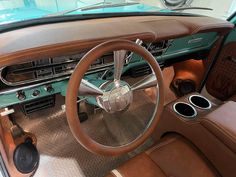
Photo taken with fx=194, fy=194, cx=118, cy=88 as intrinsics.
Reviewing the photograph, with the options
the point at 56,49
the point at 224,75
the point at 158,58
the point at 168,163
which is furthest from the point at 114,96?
the point at 224,75

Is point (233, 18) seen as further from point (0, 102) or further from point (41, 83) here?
point (0, 102)

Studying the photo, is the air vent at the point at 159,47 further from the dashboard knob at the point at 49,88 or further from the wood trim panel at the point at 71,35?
the dashboard knob at the point at 49,88

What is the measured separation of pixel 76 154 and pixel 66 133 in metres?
0.22

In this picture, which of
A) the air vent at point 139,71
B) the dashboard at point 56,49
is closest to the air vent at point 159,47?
the dashboard at point 56,49

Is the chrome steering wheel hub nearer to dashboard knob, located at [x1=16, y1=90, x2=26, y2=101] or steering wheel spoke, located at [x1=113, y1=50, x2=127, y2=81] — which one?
steering wheel spoke, located at [x1=113, y1=50, x2=127, y2=81]

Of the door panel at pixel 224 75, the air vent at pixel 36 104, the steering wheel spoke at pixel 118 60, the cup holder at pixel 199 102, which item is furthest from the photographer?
the door panel at pixel 224 75

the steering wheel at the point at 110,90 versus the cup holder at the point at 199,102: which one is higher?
the steering wheel at the point at 110,90

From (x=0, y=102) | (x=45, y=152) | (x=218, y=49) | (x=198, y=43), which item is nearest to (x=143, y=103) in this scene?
(x=198, y=43)

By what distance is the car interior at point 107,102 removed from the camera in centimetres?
78

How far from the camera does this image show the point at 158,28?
46.0 inches

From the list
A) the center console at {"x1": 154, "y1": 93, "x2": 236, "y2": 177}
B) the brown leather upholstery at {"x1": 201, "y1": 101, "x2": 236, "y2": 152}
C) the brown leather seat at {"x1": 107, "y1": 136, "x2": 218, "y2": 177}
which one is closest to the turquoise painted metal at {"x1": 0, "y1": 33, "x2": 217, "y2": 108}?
the brown leather seat at {"x1": 107, "y1": 136, "x2": 218, "y2": 177}

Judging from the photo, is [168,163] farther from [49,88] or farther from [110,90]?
[49,88]

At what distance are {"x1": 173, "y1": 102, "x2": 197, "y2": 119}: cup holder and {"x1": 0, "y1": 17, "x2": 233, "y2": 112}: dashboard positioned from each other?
17.0 inches

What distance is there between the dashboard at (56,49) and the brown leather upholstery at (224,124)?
517 mm
